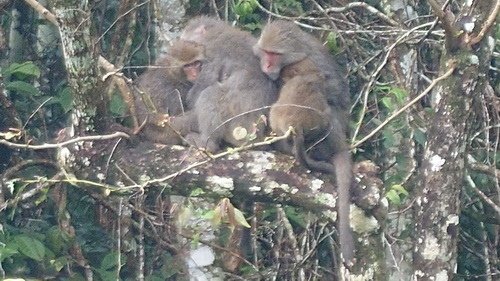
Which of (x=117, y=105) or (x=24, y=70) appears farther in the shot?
(x=24, y=70)

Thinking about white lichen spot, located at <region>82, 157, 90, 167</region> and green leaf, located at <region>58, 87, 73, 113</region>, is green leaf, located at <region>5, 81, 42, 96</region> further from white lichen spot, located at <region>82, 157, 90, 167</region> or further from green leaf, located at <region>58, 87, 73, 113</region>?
white lichen spot, located at <region>82, 157, 90, 167</region>

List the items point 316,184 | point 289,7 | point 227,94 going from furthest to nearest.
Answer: point 289,7, point 227,94, point 316,184

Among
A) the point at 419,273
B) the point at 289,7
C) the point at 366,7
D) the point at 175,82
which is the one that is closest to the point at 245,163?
the point at 419,273

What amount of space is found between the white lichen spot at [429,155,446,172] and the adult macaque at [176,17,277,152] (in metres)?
Result: 0.93

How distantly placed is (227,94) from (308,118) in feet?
1.64

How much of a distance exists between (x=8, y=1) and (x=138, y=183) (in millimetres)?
2295

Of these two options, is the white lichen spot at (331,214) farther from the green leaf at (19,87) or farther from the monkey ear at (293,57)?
the green leaf at (19,87)

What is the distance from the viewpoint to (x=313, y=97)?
4.79 meters

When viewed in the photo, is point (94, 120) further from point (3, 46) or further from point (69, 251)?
point (3, 46)

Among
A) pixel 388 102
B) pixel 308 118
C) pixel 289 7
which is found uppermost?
pixel 289 7

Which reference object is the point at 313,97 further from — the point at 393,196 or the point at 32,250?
the point at 32,250

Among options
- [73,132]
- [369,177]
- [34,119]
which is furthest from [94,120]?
[34,119]

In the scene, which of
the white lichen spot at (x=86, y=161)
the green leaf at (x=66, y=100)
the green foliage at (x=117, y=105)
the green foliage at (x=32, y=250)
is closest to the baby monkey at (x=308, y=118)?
the green foliage at (x=117, y=105)

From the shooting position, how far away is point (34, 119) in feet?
20.4
